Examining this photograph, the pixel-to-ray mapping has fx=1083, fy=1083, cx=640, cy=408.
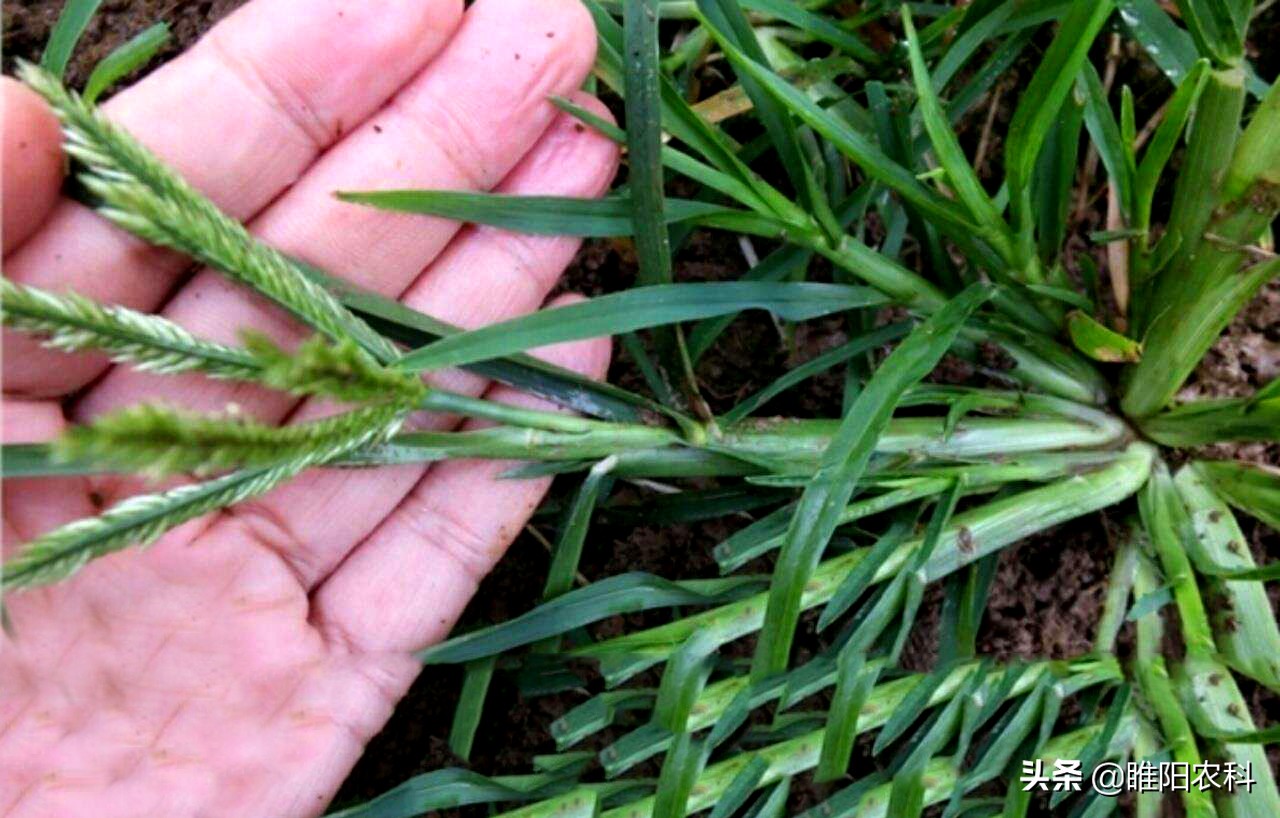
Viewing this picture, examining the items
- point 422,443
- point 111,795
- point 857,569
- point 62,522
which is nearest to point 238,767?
point 111,795

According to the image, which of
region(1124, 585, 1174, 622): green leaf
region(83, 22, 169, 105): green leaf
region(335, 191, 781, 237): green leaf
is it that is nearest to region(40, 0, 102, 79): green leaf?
region(83, 22, 169, 105): green leaf

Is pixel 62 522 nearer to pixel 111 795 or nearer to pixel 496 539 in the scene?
pixel 111 795

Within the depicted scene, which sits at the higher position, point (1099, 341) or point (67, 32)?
point (1099, 341)

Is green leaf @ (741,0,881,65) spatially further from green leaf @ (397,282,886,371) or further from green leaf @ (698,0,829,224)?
green leaf @ (397,282,886,371)

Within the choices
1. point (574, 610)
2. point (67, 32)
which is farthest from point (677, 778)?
point (67, 32)

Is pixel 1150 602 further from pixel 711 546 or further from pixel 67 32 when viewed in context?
pixel 67 32
